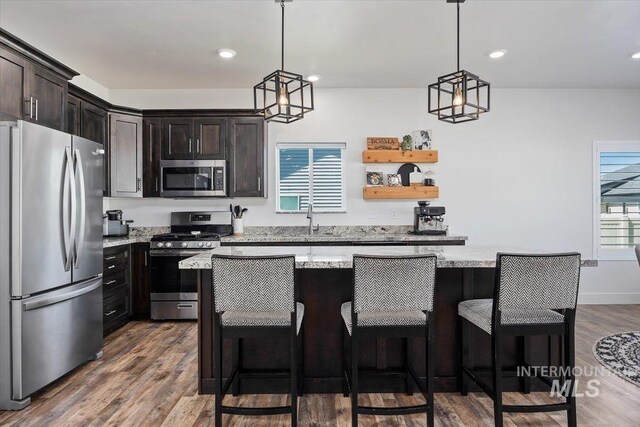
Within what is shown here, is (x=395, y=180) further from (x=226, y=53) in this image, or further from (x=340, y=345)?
(x=340, y=345)

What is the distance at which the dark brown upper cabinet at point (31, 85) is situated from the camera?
234cm

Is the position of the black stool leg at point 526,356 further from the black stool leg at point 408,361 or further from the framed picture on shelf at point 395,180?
the framed picture on shelf at point 395,180

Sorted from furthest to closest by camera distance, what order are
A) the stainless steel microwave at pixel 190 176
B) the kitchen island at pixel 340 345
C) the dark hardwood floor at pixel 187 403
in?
1. the stainless steel microwave at pixel 190 176
2. the kitchen island at pixel 340 345
3. the dark hardwood floor at pixel 187 403

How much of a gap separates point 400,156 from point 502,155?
1.40 metres

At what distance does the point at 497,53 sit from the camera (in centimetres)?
357

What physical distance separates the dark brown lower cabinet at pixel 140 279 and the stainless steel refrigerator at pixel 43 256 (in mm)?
1177

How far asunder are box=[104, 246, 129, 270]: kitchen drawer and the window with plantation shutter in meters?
1.91

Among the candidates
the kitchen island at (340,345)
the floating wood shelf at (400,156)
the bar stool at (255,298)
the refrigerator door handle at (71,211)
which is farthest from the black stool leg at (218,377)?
the floating wood shelf at (400,156)

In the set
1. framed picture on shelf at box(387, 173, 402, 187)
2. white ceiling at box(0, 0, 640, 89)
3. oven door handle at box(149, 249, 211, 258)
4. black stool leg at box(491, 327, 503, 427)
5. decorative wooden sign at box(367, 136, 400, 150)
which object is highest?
white ceiling at box(0, 0, 640, 89)

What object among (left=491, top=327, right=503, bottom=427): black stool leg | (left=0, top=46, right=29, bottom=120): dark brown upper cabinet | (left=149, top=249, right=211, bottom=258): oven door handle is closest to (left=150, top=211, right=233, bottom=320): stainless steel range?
(left=149, top=249, right=211, bottom=258): oven door handle

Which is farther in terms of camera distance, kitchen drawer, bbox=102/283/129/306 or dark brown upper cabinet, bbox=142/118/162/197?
dark brown upper cabinet, bbox=142/118/162/197

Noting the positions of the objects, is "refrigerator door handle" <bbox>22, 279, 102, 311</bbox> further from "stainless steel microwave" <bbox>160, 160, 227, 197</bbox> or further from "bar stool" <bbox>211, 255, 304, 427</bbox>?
"stainless steel microwave" <bbox>160, 160, 227, 197</bbox>

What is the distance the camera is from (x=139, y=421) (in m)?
2.08

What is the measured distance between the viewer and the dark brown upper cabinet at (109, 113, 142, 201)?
4082mm
